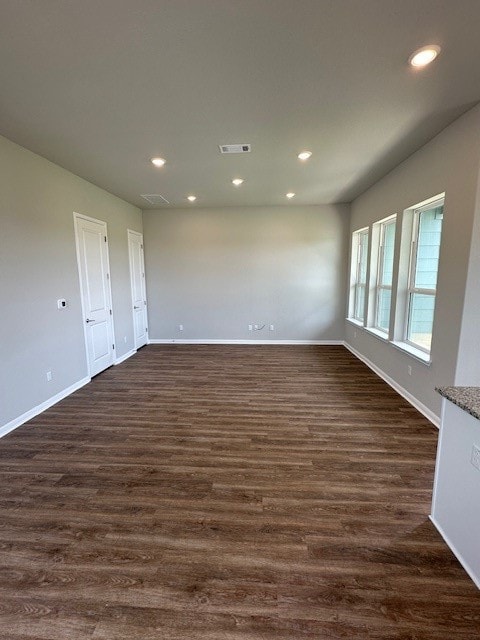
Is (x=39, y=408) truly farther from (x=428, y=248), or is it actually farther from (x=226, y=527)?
(x=428, y=248)

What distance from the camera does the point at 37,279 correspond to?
3.25 metres

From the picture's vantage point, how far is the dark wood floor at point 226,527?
1.28 metres

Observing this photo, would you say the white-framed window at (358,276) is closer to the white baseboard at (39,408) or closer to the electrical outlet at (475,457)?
the electrical outlet at (475,457)

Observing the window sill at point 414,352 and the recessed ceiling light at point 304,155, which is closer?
the window sill at point 414,352

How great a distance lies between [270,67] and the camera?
6.22 feet

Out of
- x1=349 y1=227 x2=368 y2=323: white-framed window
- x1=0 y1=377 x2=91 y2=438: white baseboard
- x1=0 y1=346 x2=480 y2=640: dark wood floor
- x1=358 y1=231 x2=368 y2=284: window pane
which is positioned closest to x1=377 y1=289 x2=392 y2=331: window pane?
x1=349 y1=227 x2=368 y2=323: white-framed window

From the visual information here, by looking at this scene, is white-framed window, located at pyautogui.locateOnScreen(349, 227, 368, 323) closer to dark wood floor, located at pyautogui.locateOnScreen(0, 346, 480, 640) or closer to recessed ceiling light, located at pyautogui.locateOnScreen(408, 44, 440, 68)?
dark wood floor, located at pyautogui.locateOnScreen(0, 346, 480, 640)

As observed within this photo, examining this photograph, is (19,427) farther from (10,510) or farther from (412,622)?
(412,622)

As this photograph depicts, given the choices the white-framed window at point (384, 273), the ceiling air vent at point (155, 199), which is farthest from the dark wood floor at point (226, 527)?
the ceiling air vent at point (155, 199)

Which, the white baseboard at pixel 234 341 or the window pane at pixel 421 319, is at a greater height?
the window pane at pixel 421 319

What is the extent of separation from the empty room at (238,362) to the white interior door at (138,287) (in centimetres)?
56

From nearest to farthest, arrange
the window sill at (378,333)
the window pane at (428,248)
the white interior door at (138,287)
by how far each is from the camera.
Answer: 1. the window pane at (428,248)
2. the window sill at (378,333)
3. the white interior door at (138,287)

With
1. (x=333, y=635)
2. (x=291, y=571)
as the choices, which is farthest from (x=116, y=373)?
(x=333, y=635)

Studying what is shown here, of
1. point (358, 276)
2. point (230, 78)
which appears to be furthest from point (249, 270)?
point (230, 78)
